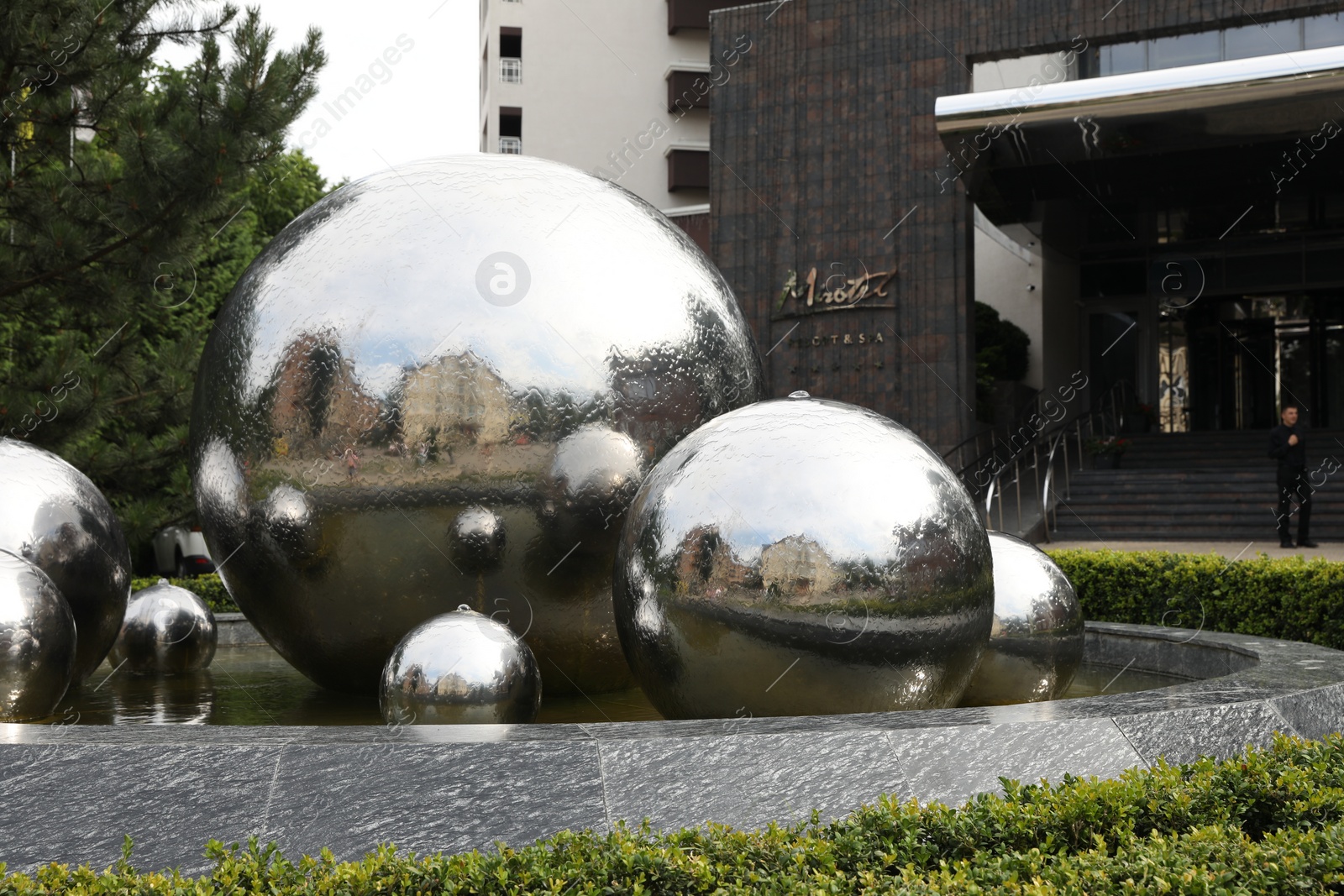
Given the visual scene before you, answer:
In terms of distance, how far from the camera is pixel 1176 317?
106 feet

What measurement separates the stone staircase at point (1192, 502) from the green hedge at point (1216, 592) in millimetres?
10231

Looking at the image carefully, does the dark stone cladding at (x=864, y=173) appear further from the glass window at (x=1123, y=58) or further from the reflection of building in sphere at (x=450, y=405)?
the reflection of building in sphere at (x=450, y=405)

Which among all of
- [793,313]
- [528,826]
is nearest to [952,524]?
[528,826]

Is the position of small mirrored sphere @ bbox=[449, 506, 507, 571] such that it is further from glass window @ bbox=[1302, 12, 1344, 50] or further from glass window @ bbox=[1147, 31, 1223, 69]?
glass window @ bbox=[1302, 12, 1344, 50]

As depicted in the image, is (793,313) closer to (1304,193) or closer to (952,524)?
(1304,193)

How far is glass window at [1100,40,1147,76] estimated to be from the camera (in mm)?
27141

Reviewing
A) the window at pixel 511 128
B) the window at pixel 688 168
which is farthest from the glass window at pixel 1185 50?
the window at pixel 511 128

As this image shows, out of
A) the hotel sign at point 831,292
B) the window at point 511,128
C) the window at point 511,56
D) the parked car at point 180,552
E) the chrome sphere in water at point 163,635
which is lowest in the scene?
the parked car at point 180,552

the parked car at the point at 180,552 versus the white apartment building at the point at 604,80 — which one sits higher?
the white apartment building at the point at 604,80

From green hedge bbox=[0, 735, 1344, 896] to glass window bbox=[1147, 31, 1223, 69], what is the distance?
25.1 meters

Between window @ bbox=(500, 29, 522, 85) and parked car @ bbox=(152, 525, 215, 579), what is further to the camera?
window @ bbox=(500, 29, 522, 85)

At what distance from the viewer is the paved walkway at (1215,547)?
1842 cm

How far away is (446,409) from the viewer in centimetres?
567

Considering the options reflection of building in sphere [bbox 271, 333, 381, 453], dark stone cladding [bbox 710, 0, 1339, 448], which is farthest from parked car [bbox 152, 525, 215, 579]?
dark stone cladding [bbox 710, 0, 1339, 448]
